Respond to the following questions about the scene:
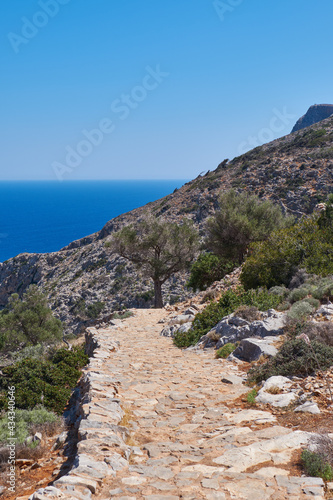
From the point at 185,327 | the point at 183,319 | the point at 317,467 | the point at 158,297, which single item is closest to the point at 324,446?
the point at 317,467

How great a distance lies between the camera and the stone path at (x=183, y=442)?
14.1 feet

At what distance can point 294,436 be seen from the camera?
17.9 ft

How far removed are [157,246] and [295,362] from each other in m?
21.3

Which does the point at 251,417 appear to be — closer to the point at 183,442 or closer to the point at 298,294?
the point at 183,442

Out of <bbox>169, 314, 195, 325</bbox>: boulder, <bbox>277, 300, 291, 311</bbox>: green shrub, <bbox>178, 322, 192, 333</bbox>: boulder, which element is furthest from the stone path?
<bbox>169, 314, 195, 325</bbox>: boulder

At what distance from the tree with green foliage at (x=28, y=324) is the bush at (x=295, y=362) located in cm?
2003

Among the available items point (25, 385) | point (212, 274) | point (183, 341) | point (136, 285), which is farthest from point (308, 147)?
point (25, 385)

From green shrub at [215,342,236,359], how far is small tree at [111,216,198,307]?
16.9m

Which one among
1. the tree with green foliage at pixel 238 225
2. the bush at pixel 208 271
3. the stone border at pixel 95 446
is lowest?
the stone border at pixel 95 446

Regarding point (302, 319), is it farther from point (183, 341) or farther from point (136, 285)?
point (136, 285)

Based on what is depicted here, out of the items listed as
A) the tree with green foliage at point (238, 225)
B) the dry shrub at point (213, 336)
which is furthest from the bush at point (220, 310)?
the tree with green foliage at point (238, 225)

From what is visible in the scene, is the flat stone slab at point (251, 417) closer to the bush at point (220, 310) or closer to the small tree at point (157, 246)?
the bush at point (220, 310)

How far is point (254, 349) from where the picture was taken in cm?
1012

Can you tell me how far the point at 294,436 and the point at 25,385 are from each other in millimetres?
6455
